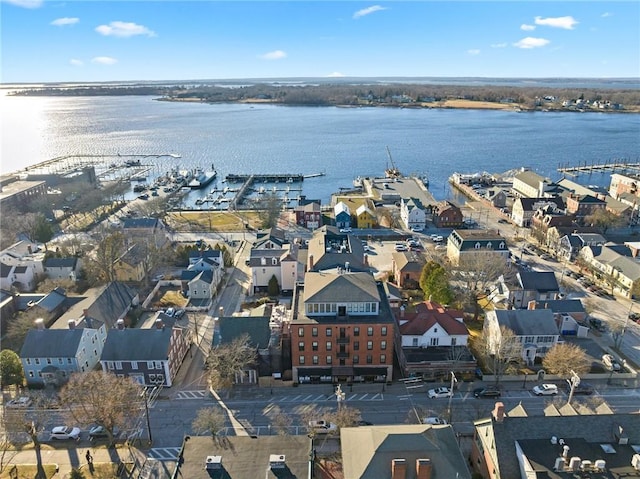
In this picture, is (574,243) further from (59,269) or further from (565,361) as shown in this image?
(59,269)

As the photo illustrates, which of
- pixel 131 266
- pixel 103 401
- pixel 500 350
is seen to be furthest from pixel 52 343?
pixel 500 350

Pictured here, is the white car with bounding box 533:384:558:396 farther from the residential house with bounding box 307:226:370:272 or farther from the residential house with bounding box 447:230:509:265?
the residential house with bounding box 447:230:509:265

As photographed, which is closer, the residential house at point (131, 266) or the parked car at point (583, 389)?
the parked car at point (583, 389)

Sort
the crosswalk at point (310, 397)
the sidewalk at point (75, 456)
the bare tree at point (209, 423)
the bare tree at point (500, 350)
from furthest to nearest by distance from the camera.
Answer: the bare tree at point (500, 350) < the crosswalk at point (310, 397) < the sidewalk at point (75, 456) < the bare tree at point (209, 423)

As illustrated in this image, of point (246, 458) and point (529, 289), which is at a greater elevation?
point (529, 289)

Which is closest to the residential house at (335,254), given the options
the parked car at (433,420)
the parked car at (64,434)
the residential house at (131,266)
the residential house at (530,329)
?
the residential house at (530,329)

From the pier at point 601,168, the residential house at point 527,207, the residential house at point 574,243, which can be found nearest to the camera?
the residential house at point 574,243

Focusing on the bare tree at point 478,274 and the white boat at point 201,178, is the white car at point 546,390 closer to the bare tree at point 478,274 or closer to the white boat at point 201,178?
the bare tree at point 478,274
